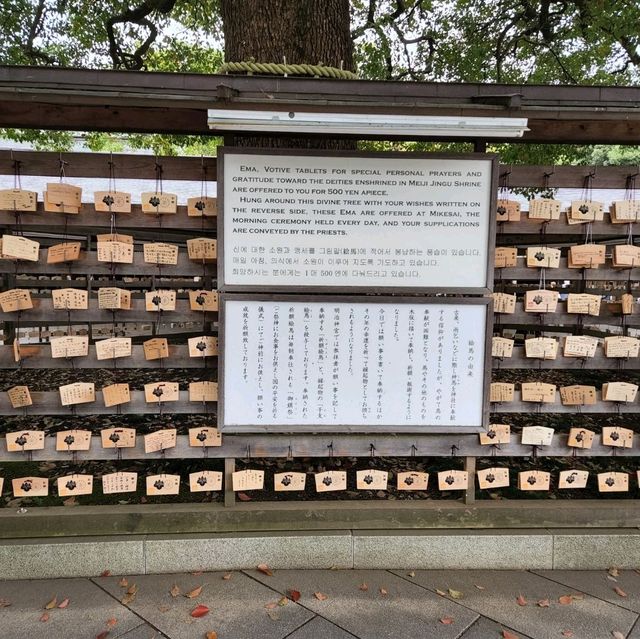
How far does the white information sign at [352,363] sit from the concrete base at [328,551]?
37.6 inches

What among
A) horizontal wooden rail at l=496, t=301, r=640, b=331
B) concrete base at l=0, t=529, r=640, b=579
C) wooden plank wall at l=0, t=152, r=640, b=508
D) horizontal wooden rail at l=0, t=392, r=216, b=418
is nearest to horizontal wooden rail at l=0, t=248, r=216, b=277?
wooden plank wall at l=0, t=152, r=640, b=508

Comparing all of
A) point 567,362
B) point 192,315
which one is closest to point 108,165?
point 192,315

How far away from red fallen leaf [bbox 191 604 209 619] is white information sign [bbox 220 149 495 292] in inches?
90.3

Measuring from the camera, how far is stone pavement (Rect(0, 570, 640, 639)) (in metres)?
3.05

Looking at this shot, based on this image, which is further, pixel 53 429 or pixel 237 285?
pixel 53 429

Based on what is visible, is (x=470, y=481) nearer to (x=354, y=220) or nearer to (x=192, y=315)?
(x=354, y=220)

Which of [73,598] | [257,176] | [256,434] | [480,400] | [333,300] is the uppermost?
[257,176]

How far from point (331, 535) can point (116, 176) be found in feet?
10.9

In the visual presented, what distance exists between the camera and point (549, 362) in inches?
149

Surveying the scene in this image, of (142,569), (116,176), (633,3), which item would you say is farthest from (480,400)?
(633,3)

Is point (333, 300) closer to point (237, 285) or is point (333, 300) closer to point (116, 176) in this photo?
point (237, 285)

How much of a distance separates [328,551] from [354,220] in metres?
2.65

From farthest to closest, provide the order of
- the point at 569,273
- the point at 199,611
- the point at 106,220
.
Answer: the point at 569,273 → the point at 106,220 → the point at 199,611

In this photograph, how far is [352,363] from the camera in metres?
3.55
